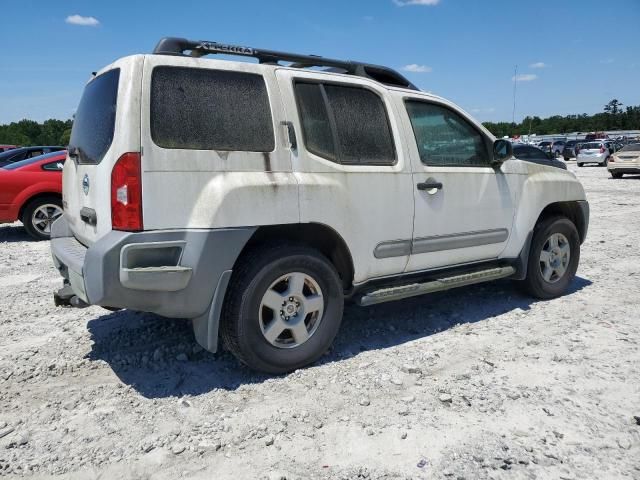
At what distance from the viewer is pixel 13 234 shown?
9.31 m

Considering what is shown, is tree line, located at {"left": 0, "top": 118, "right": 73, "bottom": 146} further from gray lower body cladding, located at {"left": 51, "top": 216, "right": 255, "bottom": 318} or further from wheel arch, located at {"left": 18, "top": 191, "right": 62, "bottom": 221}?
gray lower body cladding, located at {"left": 51, "top": 216, "right": 255, "bottom": 318}

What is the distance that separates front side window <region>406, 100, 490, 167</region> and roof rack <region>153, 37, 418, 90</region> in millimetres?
282

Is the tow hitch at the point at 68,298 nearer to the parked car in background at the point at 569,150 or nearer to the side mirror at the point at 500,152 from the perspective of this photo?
the side mirror at the point at 500,152

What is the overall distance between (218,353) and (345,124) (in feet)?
6.37

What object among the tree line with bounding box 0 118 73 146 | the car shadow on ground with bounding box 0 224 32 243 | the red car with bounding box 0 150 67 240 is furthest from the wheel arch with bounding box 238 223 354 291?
the tree line with bounding box 0 118 73 146

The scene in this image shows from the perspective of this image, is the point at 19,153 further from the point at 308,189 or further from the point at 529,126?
the point at 529,126

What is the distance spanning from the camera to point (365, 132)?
3723 millimetres

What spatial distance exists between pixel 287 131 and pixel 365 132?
0.70 metres

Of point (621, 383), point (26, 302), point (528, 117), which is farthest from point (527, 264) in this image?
point (528, 117)

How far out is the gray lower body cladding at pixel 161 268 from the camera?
9.23 ft

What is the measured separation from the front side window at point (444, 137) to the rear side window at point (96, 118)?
2174 mm

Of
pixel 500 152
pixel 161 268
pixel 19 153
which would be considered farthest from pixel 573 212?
pixel 19 153

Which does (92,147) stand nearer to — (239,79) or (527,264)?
(239,79)

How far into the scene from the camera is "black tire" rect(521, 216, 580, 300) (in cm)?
487
